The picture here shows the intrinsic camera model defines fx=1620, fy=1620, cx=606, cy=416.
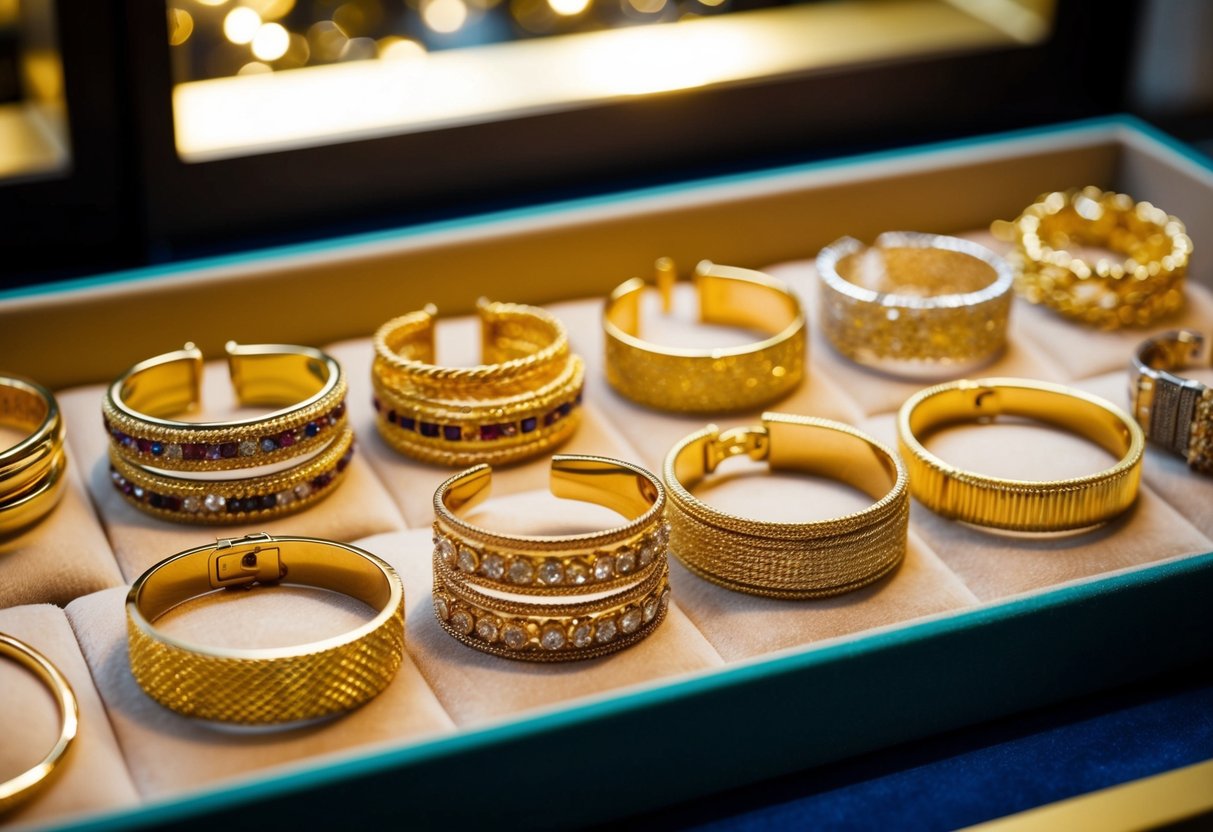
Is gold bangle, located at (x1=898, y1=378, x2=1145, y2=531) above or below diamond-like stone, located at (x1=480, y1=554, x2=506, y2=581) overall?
below

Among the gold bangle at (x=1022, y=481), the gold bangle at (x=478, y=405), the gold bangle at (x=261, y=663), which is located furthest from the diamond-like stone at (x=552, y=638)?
the gold bangle at (x=1022, y=481)

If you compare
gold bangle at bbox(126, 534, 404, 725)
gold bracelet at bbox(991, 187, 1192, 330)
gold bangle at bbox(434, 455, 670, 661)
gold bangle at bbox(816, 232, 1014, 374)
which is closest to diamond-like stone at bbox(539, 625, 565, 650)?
gold bangle at bbox(434, 455, 670, 661)

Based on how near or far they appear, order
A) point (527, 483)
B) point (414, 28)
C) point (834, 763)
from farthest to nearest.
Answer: point (414, 28), point (527, 483), point (834, 763)

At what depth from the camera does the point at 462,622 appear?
1270mm

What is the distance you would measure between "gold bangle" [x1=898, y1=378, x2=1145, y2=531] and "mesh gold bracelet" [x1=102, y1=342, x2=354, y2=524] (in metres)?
0.52

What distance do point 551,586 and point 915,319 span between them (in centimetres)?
58

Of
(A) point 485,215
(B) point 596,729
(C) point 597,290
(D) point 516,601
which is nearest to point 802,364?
(C) point 597,290

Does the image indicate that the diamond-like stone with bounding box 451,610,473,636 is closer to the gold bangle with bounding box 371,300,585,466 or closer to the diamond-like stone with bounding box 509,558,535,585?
the diamond-like stone with bounding box 509,558,535,585

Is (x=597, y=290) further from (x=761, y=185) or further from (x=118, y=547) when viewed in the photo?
(x=118, y=547)

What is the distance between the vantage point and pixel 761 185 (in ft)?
5.95

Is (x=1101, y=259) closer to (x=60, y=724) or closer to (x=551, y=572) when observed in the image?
(x=551, y=572)

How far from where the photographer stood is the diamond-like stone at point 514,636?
125 cm

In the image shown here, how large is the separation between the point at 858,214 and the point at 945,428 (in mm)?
367

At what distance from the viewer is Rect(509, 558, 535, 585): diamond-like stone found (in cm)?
123
